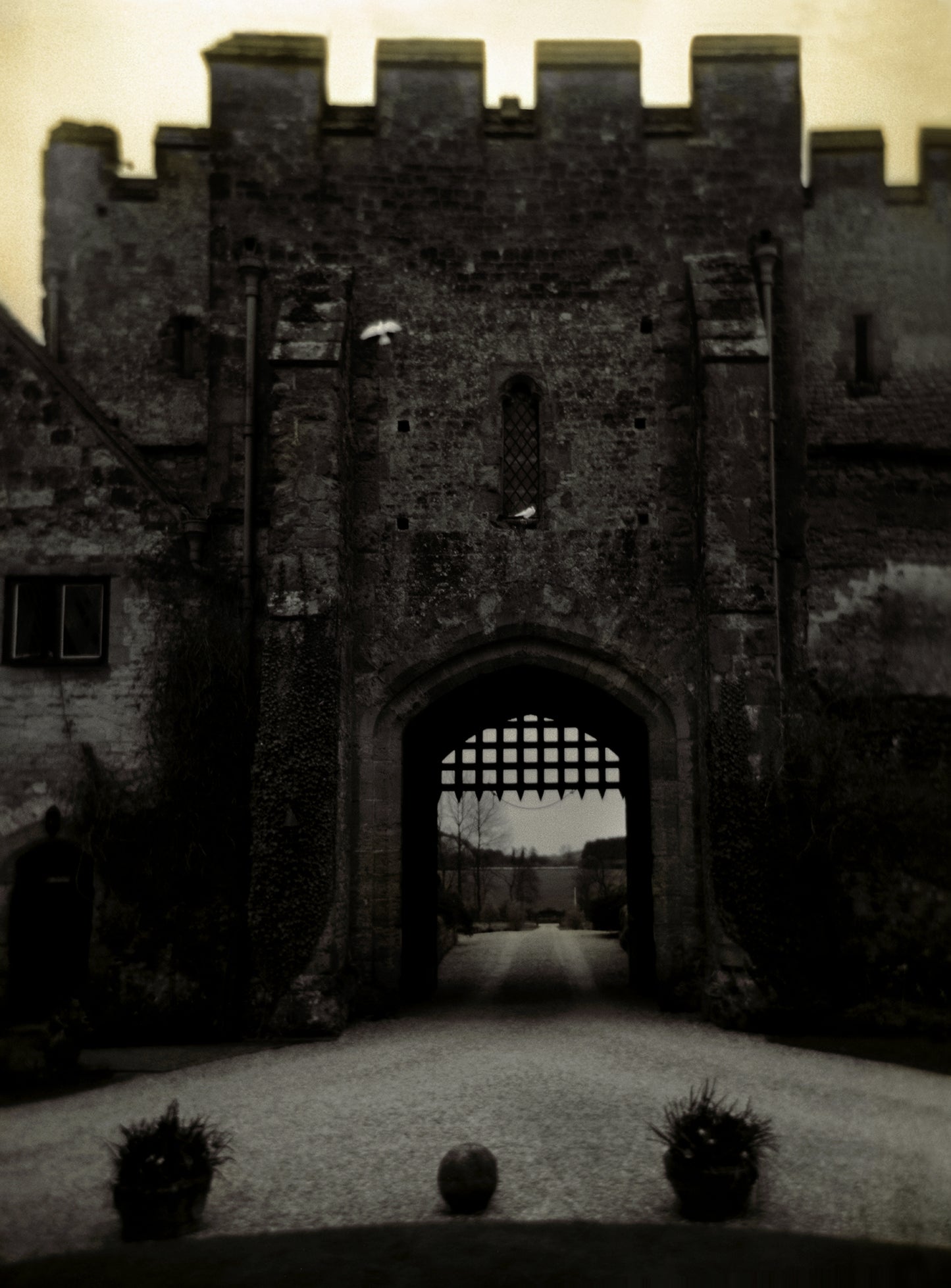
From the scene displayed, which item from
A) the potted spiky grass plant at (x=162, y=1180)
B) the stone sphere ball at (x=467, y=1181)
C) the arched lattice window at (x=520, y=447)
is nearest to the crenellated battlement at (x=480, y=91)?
the arched lattice window at (x=520, y=447)

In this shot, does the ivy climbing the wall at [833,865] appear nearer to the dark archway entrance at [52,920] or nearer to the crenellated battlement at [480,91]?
the dark archway entrance at [52,920]

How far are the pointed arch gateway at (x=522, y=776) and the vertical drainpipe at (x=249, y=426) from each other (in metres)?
1.86

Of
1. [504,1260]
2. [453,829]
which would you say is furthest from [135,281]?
[453,829]

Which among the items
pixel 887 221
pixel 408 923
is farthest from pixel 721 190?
pixel 408 923

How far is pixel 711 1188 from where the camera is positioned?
628cm

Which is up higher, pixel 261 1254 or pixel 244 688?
pixel 244 688

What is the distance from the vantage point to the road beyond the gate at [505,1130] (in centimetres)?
640

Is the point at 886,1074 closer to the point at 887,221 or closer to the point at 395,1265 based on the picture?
the point at 395,1265

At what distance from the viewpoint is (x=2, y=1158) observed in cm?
753

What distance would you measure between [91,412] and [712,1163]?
32.4 ft

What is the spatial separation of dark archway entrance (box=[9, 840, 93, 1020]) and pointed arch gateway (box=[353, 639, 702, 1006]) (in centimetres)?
273

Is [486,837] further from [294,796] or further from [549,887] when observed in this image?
[294,796]

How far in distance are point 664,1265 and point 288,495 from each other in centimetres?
870

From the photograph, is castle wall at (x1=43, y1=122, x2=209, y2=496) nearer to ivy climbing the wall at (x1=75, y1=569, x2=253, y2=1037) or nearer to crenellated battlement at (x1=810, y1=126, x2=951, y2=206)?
ivy climbing the wall at (x1=75, y1=569, x2=253, y2=1037)
